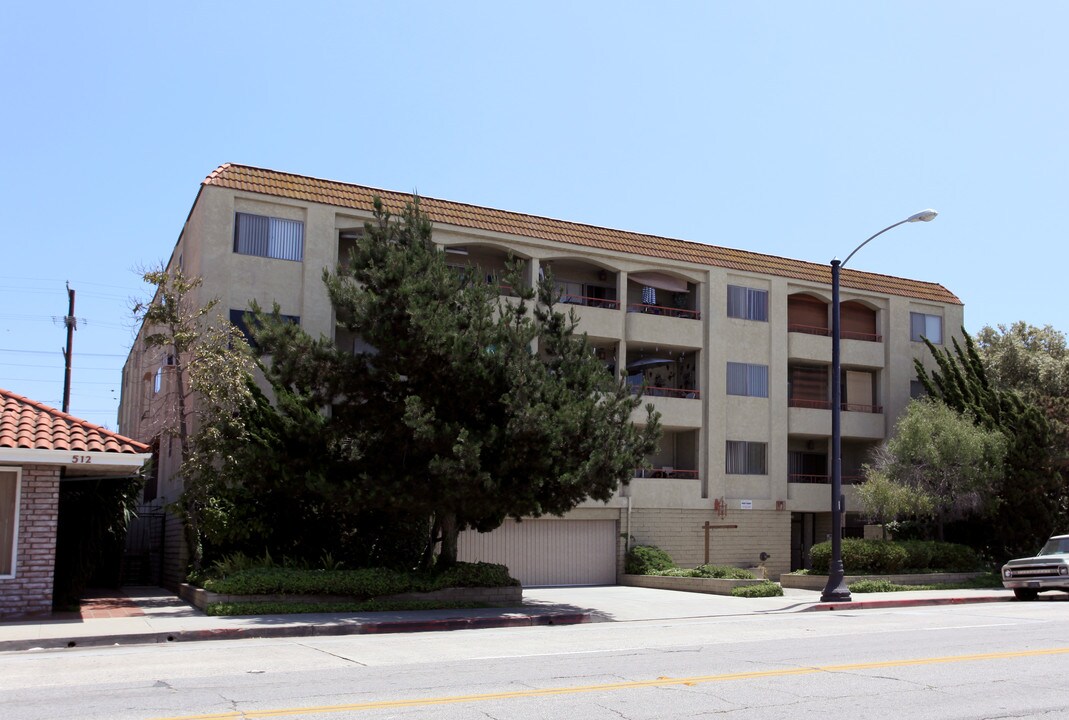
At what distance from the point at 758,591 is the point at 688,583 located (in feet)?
9.35

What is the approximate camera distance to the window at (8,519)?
17547mm

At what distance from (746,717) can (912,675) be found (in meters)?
3.25

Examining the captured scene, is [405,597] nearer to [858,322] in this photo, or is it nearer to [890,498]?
[890,498]

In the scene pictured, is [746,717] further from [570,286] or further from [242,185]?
[570,286]

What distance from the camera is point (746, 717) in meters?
8.59

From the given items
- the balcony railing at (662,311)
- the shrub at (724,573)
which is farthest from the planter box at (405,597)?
the balcony railing at (662,311)

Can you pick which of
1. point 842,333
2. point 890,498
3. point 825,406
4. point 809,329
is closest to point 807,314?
point 809,329

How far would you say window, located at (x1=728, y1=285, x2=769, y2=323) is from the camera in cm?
3425

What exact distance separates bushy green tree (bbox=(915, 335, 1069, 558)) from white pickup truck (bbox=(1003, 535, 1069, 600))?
5637mm

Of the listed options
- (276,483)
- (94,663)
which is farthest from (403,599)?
(94,663)

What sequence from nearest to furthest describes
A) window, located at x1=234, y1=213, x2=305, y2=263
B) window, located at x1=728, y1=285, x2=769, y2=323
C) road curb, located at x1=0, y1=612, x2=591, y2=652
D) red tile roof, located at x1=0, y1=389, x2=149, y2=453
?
road curb, located at x1=0, y1=612, x2=591, y2=652, red tile roof, located at x1=0, y1=389, x2=149, y2=453, window, located at x1=234, y1=213, x2=305, y2=263, window, located at x1=728, y1=285, x2=769, y2=323

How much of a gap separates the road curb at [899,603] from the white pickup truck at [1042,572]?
467 millimetres

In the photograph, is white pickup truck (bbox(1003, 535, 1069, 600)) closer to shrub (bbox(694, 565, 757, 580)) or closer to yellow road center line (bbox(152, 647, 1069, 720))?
shrub (bbox(694, 565, 757, 580))

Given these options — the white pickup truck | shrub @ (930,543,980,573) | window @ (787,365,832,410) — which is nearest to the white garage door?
window @ (787,365,832,410)
